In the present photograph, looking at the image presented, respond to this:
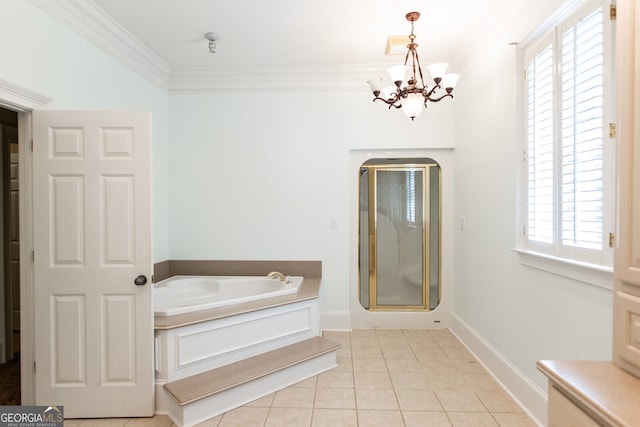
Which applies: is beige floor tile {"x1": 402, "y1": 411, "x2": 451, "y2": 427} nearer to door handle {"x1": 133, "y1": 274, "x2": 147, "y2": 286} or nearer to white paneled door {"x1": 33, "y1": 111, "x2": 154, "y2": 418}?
white paneled door {"x1": 33, "y1": 111, "x2": 154, "y2": 418}

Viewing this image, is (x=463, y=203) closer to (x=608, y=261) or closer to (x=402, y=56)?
(x=402, y=56)

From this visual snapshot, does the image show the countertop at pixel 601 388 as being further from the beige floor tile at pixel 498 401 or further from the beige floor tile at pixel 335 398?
the beige floor tile at pixel 335 398

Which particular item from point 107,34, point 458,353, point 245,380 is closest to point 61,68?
point 107,34

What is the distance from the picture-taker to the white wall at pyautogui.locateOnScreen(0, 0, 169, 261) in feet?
6.56

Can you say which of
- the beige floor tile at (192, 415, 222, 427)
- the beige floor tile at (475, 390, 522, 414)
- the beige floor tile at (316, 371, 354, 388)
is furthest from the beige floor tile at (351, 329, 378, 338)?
the beige floor tile at (192, 415, 222, 427)

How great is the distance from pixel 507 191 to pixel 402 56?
1.74m

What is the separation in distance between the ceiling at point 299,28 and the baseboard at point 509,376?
98.6 inches

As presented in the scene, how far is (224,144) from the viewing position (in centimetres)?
378

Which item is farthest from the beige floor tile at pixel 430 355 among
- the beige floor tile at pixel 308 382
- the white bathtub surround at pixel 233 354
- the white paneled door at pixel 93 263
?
the white paneled door at pixel 93 263

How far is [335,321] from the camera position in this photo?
3754mm

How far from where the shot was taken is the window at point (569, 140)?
5.16ft

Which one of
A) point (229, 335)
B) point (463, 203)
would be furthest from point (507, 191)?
point (229, 335)

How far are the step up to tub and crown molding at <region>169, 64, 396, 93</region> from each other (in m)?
2.65

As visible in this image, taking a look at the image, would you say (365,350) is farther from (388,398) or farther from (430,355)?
(388,398)
